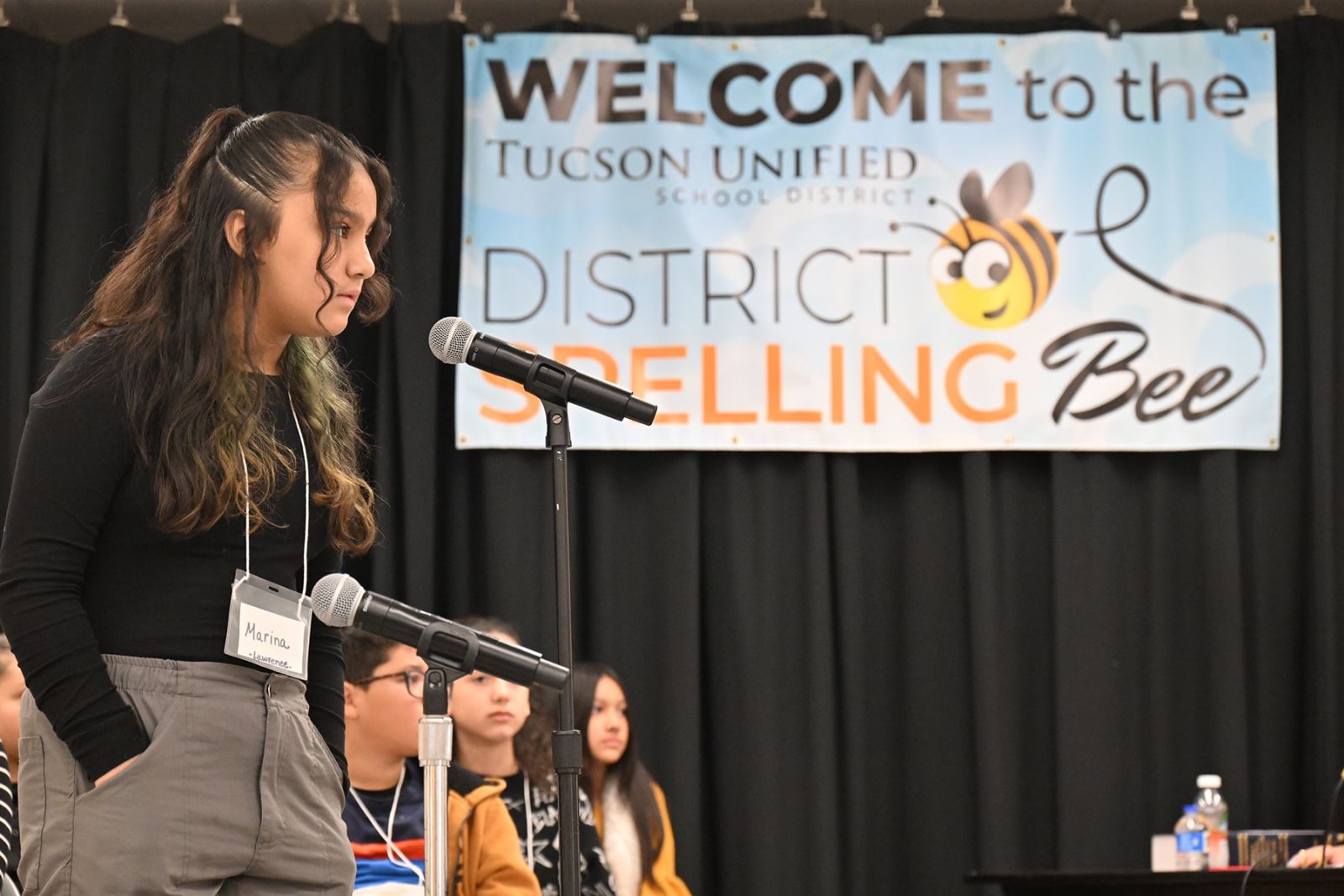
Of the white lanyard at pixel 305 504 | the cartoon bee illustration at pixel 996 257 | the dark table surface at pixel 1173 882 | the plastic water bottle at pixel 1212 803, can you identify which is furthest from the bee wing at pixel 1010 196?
the white lanyard at pixel 305 504

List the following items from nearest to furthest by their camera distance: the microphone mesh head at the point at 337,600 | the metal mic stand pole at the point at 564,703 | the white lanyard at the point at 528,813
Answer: the microphone mesh head at the point at 337,600
the metal mic stand pole at the point at 564,703
the white lanyard at the point at 528,813

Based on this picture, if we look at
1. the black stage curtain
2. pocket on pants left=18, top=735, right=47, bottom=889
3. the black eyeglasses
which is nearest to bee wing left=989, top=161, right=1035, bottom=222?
the black stage curtain

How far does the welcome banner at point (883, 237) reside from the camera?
3.81 m

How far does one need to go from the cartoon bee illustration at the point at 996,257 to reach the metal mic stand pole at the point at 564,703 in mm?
2262

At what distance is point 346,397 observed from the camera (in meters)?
1.66

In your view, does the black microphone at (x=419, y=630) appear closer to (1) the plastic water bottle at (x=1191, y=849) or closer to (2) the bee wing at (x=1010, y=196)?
(1) the plastic water bottle at (x=1191, y=849)

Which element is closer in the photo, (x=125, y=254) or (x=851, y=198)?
(x=125, y=254)

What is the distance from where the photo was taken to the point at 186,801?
4.22 feet

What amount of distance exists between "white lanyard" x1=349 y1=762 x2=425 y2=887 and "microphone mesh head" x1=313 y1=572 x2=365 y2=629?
137cm

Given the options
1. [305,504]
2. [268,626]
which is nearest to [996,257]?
[305,504]

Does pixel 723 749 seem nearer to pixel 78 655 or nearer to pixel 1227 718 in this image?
pixel 1227 718

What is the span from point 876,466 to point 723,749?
79cm

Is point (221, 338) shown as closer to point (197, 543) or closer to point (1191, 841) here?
point (197, 543)

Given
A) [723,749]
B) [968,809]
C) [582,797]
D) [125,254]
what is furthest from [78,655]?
[968,809]
